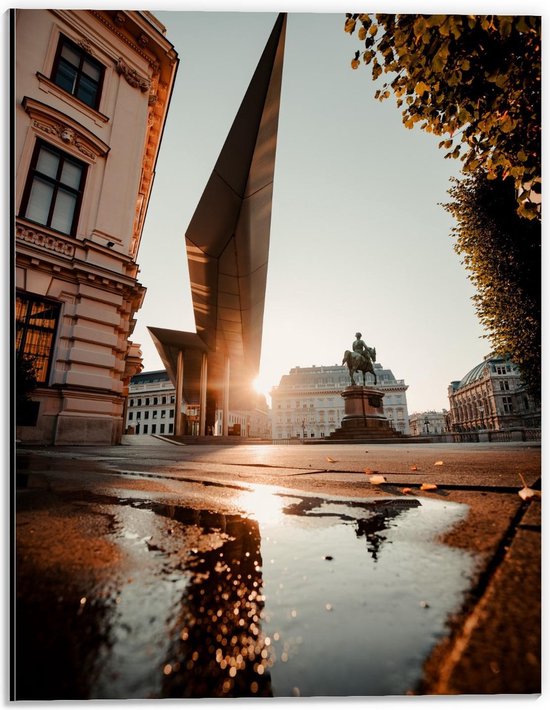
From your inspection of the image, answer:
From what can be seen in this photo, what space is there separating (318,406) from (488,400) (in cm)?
3248

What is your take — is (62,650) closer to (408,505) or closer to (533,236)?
(408,505)

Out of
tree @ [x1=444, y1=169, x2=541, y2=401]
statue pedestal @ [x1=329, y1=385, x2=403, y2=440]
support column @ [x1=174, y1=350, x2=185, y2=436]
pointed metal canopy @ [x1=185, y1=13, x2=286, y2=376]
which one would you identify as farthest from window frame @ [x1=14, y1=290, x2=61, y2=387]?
statue pedestal @ [x1=329, y1=385, x2=403, y2=440]

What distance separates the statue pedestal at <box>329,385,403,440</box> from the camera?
14.5 metres

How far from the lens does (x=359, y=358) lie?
18000 mm

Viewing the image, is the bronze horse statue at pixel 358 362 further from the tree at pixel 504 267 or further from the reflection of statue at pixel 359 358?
the tree at pixel 504 267

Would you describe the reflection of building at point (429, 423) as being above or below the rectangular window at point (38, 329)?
below

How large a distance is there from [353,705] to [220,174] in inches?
334

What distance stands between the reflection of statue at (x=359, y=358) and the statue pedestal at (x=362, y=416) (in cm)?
178

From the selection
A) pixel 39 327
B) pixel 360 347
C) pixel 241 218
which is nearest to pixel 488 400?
pixel 360 347

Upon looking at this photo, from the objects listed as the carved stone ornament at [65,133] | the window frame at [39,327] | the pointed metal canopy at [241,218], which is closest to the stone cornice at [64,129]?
the carved stone ornament at [65,133]

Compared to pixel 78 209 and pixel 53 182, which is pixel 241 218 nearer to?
pixel 78 209

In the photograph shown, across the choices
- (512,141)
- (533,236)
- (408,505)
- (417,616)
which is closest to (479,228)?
(533,236)

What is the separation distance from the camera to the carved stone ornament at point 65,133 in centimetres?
716

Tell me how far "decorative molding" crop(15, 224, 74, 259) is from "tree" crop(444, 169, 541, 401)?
33.1 feet
